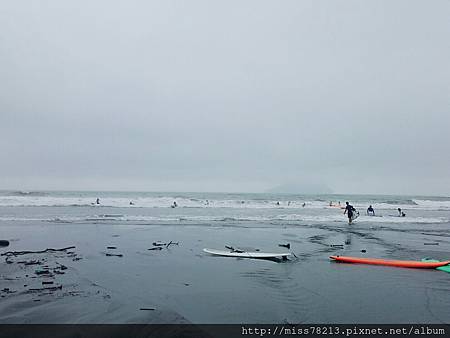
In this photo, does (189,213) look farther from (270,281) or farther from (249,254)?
(270,281)

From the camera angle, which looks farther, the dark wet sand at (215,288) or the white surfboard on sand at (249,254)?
the white surfboard on sand at (249,254)

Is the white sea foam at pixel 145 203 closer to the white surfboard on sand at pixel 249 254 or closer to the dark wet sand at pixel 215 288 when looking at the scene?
the dark wet sand at pixel 215 288

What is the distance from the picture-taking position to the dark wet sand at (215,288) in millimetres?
7055

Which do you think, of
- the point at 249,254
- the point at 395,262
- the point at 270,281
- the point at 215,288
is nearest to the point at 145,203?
the point at 249,254

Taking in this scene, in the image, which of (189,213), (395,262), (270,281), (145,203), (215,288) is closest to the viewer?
(215,288)

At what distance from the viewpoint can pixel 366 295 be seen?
8812 mm

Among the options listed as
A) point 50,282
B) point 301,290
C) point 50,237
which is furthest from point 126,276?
point 50,237

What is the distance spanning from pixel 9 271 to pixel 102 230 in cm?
1211

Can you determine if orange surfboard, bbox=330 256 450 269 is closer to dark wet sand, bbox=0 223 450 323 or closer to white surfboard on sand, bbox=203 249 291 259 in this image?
dark wet sand, bbox=0 223 450 323

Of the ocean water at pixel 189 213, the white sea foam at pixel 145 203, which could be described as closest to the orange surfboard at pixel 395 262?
the ocean water at pixel 189 213

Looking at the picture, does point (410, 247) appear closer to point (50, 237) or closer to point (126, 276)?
point (126, 276)

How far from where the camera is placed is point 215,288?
30.5 feet

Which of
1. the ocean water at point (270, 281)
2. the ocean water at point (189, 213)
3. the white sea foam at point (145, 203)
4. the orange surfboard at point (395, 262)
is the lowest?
the ocean water at point (270, 281)

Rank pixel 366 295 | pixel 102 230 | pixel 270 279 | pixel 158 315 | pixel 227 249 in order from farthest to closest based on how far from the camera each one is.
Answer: pixel 102 230, pixel 227 249, pixel 270 279, pixel 366 295, pixel 158 315
